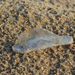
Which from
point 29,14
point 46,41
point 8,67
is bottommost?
point 8,67

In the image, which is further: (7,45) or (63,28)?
(63,28)

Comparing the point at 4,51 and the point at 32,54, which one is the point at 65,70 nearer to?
the point at 32,54

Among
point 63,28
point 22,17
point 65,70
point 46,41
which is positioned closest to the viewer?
point 65,70

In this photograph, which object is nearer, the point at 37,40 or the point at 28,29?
the point at 37,40

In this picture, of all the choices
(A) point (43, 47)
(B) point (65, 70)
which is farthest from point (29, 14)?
(B) point (65, 70)
